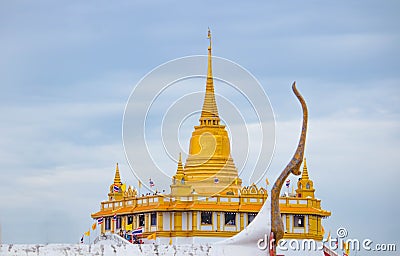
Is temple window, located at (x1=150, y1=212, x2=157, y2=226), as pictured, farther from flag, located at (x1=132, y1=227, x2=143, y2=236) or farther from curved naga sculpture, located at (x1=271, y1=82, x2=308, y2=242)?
curved naga sculpture, located at (x1=271, y1=82, x2=308, y2=242)

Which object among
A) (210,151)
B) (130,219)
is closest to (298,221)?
(210,151)

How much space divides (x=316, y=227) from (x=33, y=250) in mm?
39230

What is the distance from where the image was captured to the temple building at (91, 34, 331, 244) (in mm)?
90000

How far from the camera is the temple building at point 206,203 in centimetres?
9000

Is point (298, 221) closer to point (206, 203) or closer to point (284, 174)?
point (206, 203)

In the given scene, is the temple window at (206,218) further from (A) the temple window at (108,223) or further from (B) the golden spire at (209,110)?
(B) the golden spire at (209,110)

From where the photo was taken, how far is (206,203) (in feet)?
297

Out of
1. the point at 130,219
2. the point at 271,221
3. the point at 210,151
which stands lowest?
the point at 271,221

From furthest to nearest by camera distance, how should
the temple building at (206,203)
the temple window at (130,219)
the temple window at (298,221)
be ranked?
the temple window at (130,219) < the temple window at (298,221) < the temple building at (206,203)

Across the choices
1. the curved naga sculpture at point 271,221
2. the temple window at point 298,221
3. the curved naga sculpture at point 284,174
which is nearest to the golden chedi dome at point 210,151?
the temple window at point 298,221

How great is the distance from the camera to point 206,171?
316 ft

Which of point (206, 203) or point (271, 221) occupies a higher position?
point (206, 203)

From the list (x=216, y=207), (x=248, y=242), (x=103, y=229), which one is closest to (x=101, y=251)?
(x=248, y=242)

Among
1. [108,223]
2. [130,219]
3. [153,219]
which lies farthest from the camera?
[108,223]
